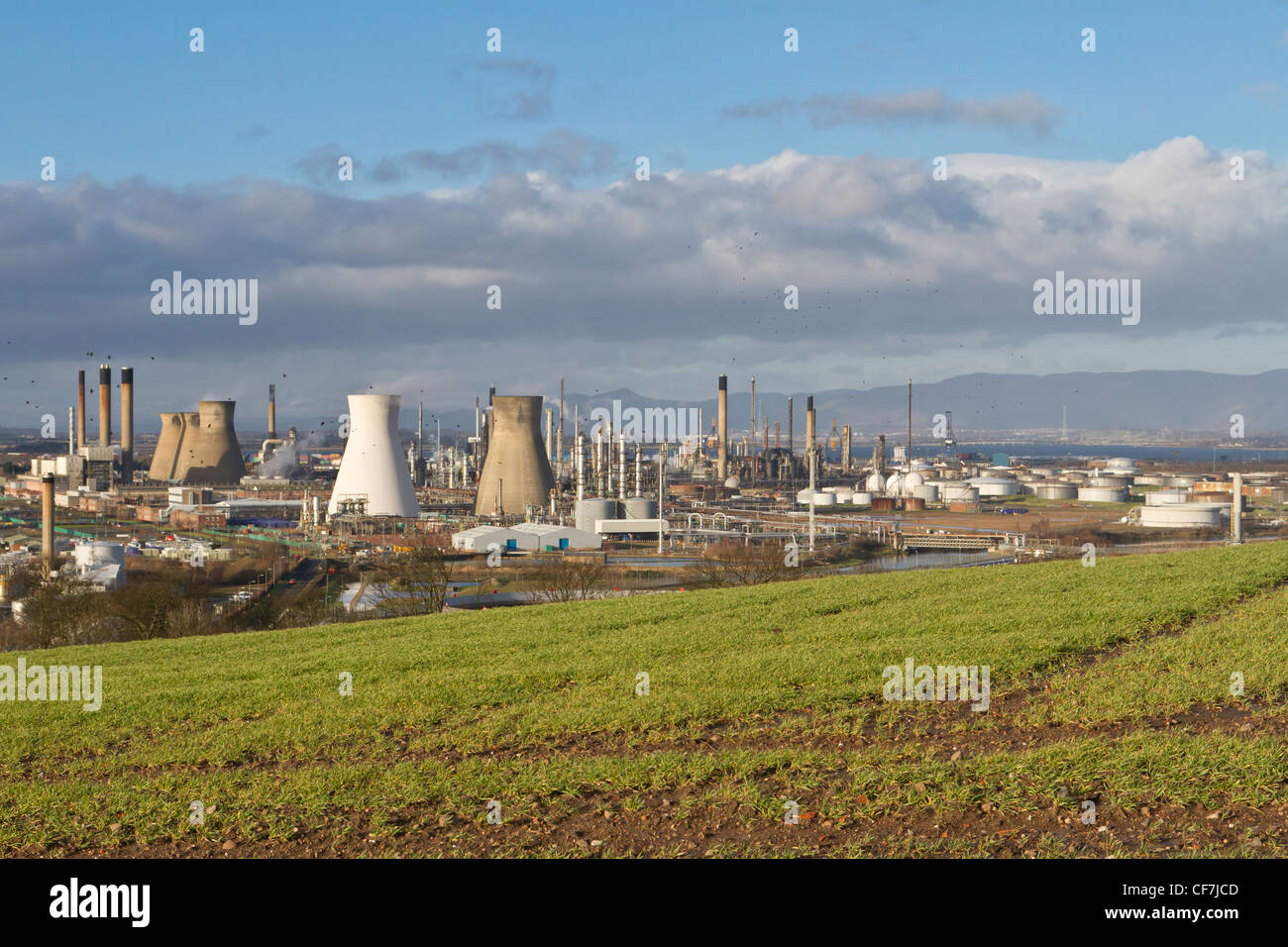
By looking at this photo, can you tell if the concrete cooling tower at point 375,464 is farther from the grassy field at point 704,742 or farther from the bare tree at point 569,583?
the grassy field at point 704,742

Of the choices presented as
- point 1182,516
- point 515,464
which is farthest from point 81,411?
point 1182,516

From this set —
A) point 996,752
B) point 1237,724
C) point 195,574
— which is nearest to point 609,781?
point 996,752

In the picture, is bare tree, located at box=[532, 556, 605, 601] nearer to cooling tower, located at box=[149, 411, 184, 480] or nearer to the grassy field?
the grassy field

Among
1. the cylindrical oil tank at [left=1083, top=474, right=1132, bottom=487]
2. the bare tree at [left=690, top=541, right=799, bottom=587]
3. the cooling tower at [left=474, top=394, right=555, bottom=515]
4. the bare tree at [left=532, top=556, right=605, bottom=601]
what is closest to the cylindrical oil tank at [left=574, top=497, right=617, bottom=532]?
the cooling tower at [left=474, top=394, right=555, bottom=515]

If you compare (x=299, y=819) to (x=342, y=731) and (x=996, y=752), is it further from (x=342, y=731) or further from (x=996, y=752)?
(x=996, y=752)

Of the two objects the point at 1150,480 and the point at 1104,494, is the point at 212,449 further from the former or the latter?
the point at 1150,480
